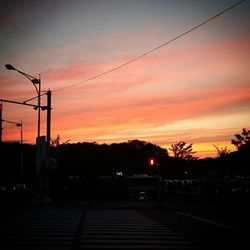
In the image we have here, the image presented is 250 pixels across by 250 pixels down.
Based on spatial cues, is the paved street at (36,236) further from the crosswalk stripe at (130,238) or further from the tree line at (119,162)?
the tree line at (119,162)

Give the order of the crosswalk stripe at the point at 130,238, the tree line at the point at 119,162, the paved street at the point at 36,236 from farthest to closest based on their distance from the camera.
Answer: the tree line at the point at 119,162 → the crosswalk stripe at the point at 130,238 → the paved street at the point at 36,236

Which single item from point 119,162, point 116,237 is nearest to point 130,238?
point 116,237

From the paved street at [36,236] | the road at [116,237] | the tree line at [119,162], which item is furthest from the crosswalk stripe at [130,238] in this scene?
the tree line at [119,162]

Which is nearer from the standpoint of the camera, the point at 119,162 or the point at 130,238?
the point at 130,238

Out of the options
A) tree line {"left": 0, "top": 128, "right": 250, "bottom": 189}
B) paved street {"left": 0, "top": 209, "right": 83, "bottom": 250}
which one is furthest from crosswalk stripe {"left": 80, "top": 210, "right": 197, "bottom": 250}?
tree line {"left": 0, "top": 128, "right": 250, "bottom": 189}

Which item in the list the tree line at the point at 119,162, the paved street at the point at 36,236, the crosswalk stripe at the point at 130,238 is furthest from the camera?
the tree line at the point at 119,162

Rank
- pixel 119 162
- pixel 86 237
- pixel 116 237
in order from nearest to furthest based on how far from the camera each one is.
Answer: pixel 86 237 → pixel 116 237 → pixel 119 162

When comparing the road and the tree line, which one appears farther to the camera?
the tree line

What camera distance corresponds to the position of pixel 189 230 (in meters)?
17.5

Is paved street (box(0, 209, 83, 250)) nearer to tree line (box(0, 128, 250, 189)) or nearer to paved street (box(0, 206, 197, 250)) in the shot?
paved street (box(0, 206, 197, 250))

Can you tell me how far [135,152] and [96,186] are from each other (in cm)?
7181

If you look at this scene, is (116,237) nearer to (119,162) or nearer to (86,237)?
(86,237)

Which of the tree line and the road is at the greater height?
the tree line

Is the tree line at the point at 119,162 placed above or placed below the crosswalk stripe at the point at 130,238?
above
